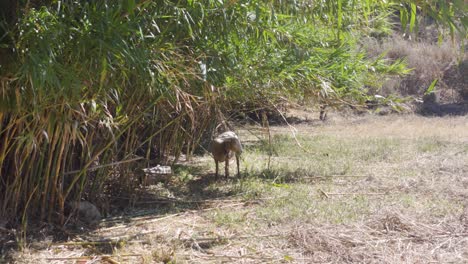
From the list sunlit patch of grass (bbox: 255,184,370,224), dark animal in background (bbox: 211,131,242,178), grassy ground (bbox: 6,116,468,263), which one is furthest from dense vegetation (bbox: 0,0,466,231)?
sunlit patch of grass (bbox: 255,184,370,224)

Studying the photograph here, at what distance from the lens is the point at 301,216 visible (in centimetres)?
520

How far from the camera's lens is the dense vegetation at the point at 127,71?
3625mm

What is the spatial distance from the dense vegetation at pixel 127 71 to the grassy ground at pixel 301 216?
0.53 meters

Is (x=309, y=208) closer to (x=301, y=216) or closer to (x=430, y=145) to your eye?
(x=301, y=216)

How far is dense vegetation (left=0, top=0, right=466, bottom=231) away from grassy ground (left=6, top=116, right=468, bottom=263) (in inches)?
20.9

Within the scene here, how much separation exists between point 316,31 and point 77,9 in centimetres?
303

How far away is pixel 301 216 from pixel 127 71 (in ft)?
6.37

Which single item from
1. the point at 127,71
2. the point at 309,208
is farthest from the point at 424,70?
the point at 127,71

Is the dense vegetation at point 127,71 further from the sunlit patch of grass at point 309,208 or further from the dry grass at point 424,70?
the dry grass at point 424,70

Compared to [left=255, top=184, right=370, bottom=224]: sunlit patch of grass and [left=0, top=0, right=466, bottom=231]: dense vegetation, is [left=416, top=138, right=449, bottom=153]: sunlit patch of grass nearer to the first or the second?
[left=0, top=0, right=466, bottom=231]: dense vegetation

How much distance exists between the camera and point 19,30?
362 cm

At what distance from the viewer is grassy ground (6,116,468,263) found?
4.34m

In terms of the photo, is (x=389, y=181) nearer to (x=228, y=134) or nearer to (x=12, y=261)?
(x=228, y=134)

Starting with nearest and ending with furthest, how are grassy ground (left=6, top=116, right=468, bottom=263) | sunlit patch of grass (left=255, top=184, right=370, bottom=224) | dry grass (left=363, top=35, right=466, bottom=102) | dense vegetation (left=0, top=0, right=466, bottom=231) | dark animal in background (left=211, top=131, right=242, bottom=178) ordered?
dense vegetation (left=0, top=0, right=466, bottom=231) → grassy ground (left=6, top=116, right=468, bottom=263) → sunlit patch of grass (left=255, top=184, right=370, bottom=224) → dark animal in background (left=211, top=131, right=242, bottom=178) → dry grass (left=363, top=35, right=466, bottom=102)
